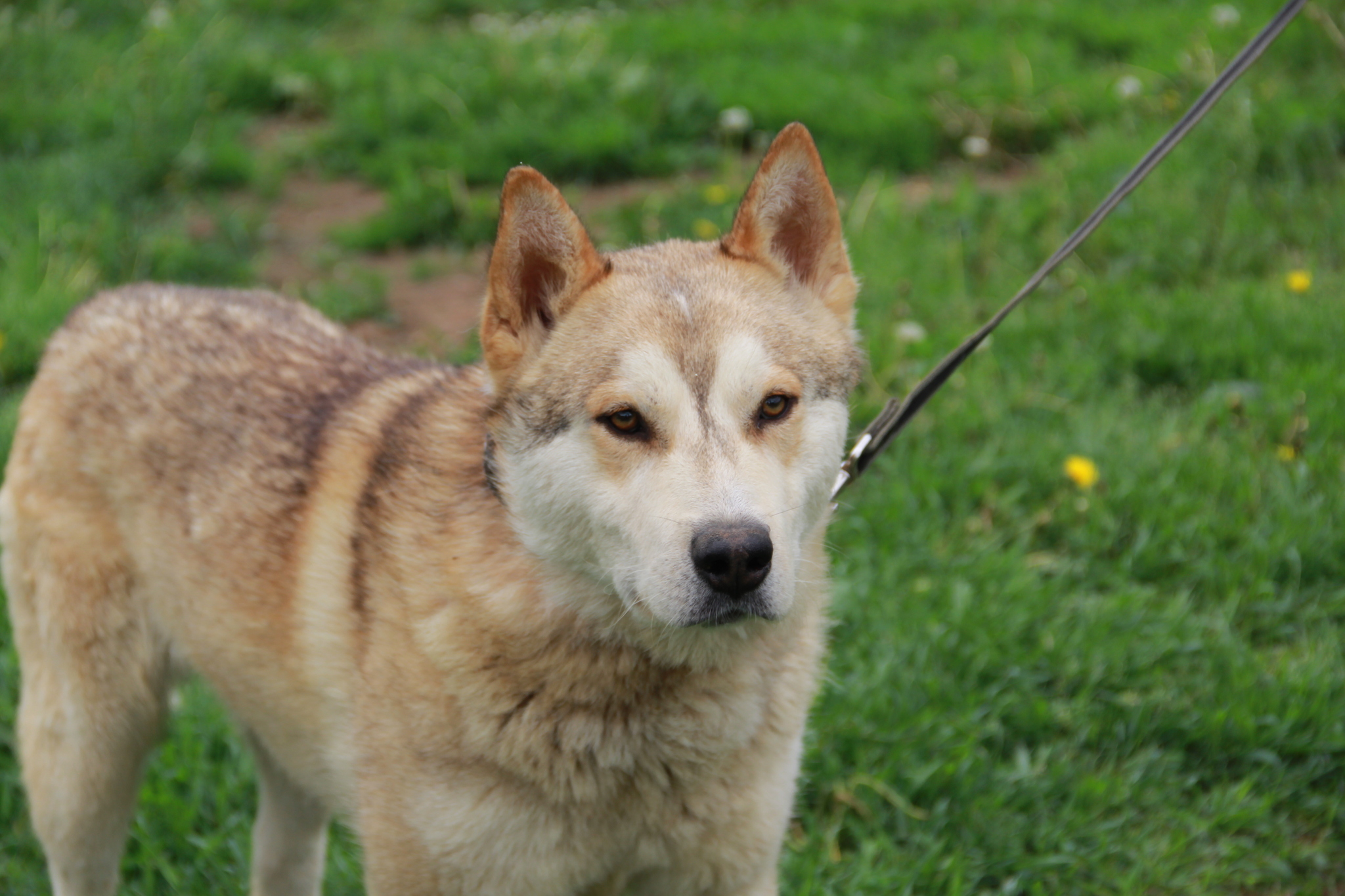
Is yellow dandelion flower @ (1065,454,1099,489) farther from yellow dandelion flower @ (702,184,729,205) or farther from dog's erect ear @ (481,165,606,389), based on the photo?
yellow dandelion flower @ (702,184,729,205)

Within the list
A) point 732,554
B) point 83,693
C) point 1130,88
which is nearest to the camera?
point 732,554

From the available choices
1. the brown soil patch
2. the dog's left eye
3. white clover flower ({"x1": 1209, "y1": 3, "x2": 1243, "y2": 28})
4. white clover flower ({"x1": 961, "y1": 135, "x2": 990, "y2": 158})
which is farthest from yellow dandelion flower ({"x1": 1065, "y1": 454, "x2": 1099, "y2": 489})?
white clover flower ({"x1": 1209, "y1": 3, "x2": 1243, "y2": 28})

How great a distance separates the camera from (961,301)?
5.43 m

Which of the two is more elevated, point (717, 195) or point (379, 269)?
point (717, 195)

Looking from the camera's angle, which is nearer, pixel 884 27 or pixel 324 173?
pixel 324 173

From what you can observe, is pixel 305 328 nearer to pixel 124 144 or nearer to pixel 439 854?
pixel 439 854

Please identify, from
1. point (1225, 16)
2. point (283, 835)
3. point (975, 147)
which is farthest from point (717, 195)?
point (283, 835)

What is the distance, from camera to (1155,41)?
7.51 m

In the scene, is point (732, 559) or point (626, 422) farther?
point (626, 422)

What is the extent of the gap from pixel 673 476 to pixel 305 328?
5.16 feet

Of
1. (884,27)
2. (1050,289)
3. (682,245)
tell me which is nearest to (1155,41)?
(884,27)

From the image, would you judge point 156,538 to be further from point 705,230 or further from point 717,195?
point 717,195

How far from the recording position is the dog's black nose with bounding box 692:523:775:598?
6.86 feet

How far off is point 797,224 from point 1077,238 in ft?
2.78
